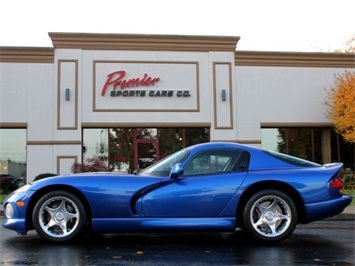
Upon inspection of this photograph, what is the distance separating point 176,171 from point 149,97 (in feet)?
42.6

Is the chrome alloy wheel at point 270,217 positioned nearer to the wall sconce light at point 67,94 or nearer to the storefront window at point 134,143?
the storefront window at point 134,143

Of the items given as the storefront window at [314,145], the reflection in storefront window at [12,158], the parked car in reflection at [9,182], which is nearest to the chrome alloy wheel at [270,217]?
the storefront window at [314,145]

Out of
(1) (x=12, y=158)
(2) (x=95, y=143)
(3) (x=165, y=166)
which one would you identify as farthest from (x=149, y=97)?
(3) (x=165, y=166)

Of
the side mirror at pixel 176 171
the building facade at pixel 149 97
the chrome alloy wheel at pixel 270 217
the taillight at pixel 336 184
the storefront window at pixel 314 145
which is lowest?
the chrome alloy wheel at pixel 270 217

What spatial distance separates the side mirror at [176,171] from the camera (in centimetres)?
517

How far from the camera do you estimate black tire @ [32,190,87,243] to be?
5.12 meters

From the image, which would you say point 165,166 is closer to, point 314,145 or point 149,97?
point 149,97

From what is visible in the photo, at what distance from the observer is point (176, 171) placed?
16.9ft

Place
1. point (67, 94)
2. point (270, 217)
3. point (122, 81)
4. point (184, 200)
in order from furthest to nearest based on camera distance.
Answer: point (122, 81) → point (67, 94) → point (270, 217) → point (184, 200)

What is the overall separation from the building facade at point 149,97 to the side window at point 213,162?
12310mm

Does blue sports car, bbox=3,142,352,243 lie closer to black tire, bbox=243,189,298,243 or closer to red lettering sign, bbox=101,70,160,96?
black tire, bbox=243,189,298,243

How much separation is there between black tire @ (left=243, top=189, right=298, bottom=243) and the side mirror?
35.1 inches

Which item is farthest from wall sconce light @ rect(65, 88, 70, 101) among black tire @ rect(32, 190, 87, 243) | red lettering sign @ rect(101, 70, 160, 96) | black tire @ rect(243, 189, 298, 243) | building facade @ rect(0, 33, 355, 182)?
black tire @ rect(243, 189, 298, 243)

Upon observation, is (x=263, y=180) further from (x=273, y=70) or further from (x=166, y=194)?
(x=273, y=70)
